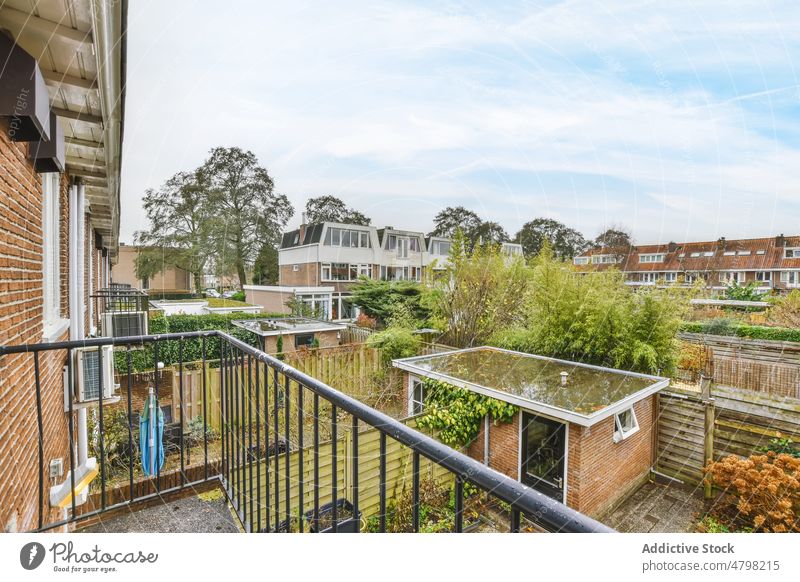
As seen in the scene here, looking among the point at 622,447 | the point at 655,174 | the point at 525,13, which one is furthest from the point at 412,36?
the point at 622,447

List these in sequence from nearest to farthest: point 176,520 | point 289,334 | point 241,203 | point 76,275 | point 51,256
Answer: point 176,520, point 51,256, point 76,275, point 289,334, point 241,203

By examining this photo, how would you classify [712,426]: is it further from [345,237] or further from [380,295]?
[345,237]

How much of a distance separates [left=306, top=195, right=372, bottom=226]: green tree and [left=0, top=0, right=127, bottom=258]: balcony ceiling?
1069 cm

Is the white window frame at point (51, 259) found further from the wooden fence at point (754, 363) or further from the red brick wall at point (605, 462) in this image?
the wooden fence at point (754, 363)

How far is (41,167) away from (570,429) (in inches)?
164

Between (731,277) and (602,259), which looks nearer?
(731,277)

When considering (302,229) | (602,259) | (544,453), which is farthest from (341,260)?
(544,453)

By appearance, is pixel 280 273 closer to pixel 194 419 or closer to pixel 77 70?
pixel 194 419

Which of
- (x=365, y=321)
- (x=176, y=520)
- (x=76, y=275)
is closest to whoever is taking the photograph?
(x=176, y=520)

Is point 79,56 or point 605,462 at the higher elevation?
point 79,56

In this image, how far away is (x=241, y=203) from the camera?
10422 mm

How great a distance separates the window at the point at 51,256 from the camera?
1.96m

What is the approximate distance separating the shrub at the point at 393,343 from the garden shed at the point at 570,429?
1386 mm

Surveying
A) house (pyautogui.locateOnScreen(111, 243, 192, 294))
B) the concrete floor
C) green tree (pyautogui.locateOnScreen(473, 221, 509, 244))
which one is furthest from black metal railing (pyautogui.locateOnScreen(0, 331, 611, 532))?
house (pyautogui.locateOnScreen(111, 243, 192, 294))
